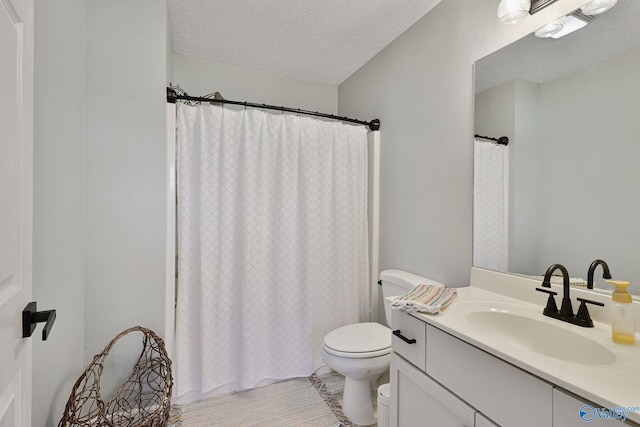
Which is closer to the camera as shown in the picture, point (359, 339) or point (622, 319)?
point (622, 319)

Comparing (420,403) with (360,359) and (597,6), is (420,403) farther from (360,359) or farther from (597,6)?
(597,6)

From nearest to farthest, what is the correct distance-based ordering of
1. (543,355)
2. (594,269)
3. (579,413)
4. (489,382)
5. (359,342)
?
(579,413) → (489,382) → (543,355) → (594,269) → (359,342)

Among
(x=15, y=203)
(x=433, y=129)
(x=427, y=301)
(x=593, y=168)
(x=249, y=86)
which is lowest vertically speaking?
(x=427, y=301)

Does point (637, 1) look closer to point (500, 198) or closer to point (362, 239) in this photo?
point (500, 198)

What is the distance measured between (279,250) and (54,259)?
1149 millimetres

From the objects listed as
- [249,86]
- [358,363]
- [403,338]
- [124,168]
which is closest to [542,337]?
[403,338]

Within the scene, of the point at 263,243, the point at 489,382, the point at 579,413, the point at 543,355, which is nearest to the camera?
the point at 579,413

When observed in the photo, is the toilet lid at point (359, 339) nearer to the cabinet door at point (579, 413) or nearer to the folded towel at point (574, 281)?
the folded towel at point (574, 281)

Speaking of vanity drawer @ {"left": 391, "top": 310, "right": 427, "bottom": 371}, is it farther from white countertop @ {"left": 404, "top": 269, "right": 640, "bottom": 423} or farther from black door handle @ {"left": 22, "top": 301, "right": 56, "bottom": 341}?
black door handle @ {"left": 22, "top": 301, "right": 56, "bottom": 341}

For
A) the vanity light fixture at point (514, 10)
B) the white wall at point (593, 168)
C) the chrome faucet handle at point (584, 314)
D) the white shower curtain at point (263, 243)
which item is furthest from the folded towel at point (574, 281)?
the white shower curtain at point (263, 243)

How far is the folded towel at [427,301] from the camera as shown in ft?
3.59

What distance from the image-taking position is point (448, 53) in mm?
1648

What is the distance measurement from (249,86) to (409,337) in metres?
2.31

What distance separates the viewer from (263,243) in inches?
75.9
